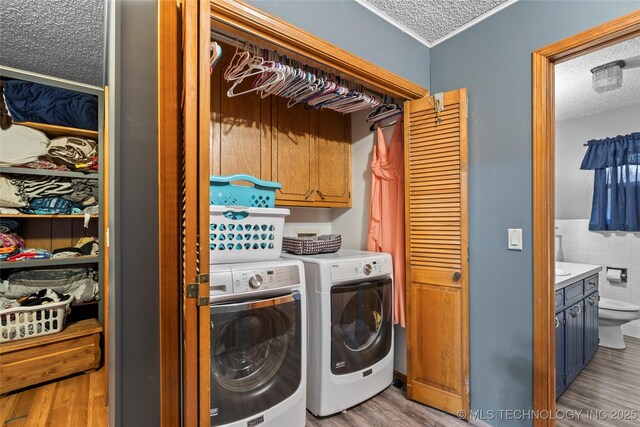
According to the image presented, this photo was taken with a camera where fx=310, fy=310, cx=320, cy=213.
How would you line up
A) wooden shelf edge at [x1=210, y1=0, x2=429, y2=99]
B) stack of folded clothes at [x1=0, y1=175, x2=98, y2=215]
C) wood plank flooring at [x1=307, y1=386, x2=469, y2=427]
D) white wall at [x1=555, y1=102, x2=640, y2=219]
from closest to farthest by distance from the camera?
1. wooden shelf edge at [x1=210, y1=0, x2=429, y2=99]
2. wood plank flooring at [x1=307, y1=386, x2=469, y2=427]
3. stack of folded clothes at [x1=0, y1=175, x2=98, y2=215]
4. white wall at [x1=555, y1=102, x2=640, y2=219]

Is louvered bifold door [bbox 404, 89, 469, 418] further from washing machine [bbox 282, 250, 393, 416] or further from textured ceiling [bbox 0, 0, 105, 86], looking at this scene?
textured ceiling [bbox 0, 0, 105, 86]

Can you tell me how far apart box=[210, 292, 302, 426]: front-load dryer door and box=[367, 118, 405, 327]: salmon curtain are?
2.69 feet

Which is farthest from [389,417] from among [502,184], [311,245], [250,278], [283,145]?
[283,145]

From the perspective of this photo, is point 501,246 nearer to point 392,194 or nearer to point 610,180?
point 392,194

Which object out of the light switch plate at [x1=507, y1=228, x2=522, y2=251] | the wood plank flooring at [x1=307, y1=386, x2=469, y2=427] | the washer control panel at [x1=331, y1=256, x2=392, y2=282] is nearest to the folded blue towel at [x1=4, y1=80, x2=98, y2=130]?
the washer control panel at [x1=331, y1=256, x2=392, y2=282]

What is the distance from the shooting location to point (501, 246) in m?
1.68

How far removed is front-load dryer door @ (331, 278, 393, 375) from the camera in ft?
5.92

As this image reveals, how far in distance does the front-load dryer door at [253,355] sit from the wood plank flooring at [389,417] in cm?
39

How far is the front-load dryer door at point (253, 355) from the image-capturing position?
136cm

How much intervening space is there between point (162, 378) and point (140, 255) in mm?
374

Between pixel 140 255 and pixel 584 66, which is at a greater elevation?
pixel 584 66

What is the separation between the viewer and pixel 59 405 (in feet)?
6.37

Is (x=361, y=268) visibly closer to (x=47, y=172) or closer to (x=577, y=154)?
(x=47, y=172)

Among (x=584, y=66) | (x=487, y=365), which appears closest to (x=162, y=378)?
(x=487, y=365)
